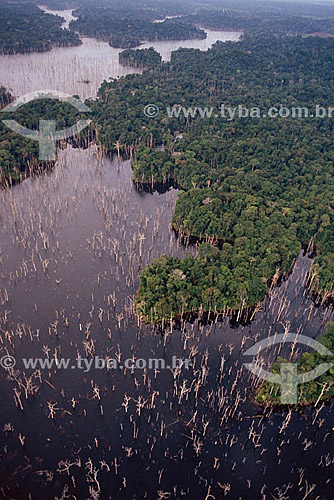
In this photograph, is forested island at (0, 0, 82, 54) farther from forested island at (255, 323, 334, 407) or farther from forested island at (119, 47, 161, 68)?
forested island at (255, 323, 334, 407)

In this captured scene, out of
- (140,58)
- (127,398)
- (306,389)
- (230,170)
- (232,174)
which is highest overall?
(140,58)

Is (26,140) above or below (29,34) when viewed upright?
below

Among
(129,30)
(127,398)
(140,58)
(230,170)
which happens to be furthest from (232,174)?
(129,30)

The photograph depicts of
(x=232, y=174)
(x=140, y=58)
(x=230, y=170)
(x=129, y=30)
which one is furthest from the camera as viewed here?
(x=129, y=30)

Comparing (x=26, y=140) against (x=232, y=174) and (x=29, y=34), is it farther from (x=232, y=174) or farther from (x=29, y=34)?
(x=29, y=34)

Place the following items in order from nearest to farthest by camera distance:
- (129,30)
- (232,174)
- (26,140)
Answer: (232,174) → (26,140) → (129,30)

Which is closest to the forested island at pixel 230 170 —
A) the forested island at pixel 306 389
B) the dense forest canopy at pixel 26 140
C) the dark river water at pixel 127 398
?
the dense forest canopy at pixel 26 140

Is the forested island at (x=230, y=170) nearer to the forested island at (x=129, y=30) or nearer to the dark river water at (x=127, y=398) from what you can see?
the dark river water at (x=127, y=398)
